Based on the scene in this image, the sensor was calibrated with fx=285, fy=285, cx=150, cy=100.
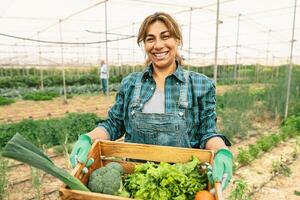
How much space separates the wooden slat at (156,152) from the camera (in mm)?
1385

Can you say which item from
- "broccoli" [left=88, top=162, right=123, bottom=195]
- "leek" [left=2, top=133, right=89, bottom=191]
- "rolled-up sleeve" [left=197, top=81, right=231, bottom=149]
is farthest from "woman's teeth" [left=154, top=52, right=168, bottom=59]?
"leek" [left=2, top=133, right=89, bottom=191]

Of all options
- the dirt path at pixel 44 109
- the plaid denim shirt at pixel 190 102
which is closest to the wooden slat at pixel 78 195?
the plaid denim shirt at pixel 190 102

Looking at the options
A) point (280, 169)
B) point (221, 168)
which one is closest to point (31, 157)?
point (221, 168)

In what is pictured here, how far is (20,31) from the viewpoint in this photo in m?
14.7

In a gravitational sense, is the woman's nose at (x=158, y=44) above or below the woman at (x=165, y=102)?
above

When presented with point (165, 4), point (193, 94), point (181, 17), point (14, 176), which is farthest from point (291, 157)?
point (181, 17)

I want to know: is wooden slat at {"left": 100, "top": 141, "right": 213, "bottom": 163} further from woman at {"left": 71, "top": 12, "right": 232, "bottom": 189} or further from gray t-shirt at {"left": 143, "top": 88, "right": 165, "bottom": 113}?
gray t-shirt at {"left": 143, "top": 88, "right": 165, "bottom": 113}

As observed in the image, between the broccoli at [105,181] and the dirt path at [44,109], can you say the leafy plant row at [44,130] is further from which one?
the broccoli at [105,181]

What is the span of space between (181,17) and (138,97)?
1121 cm

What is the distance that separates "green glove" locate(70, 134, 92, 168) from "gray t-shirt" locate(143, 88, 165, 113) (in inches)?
15.2

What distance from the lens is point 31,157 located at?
0.99 meters

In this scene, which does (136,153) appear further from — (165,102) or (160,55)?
(160,55)

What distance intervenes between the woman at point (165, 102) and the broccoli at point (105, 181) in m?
0.33

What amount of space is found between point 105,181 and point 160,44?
84cm
